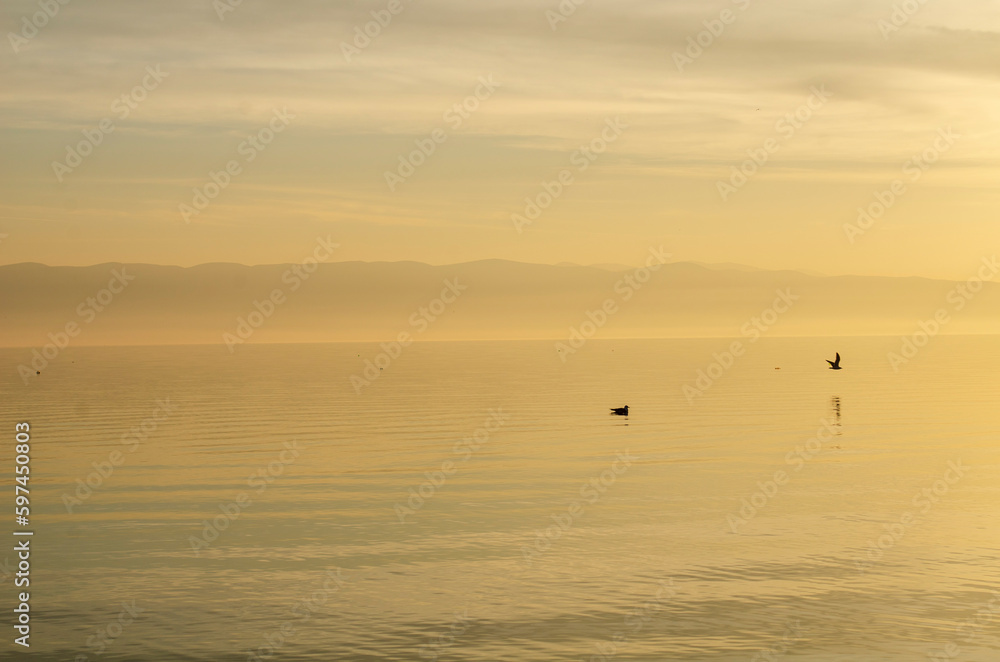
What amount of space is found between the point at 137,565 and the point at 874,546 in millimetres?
23286

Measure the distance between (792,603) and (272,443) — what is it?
130ft

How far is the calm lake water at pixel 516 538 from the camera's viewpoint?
25.8 m

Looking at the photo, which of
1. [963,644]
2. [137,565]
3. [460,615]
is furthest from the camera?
[137,565]

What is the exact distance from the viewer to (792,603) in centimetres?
2792

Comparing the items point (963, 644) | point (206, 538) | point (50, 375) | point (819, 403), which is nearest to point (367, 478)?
point (206, 538)

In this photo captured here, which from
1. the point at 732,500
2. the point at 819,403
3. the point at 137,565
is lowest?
the point at 137,565

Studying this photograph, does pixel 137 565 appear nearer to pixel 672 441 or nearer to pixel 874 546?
pixel 874 546

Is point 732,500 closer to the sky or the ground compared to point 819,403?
closer to the ground

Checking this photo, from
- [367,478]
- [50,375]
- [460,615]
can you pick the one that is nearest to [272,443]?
[367,478]

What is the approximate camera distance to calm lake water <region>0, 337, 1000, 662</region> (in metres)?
25.8

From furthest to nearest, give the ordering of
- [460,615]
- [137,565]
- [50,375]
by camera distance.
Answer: [50,375] < [137,565] < [460,615]

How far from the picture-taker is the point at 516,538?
3584cm

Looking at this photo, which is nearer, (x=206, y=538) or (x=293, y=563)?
(x=293, y=563)

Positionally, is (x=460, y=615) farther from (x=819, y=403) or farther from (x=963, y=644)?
(x=819, y=403)
